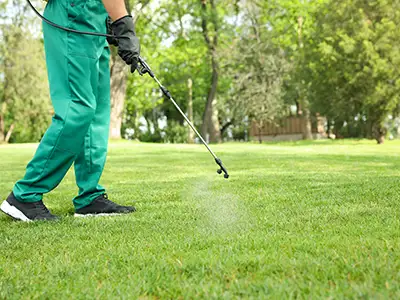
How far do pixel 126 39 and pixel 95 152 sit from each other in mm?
900

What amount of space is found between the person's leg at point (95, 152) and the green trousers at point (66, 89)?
0.39 feet

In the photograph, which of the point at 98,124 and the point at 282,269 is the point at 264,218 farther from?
the point at 98,124

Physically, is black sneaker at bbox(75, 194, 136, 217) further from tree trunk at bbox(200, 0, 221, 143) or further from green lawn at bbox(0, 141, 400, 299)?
tree trunk at bbox(200, 0, 221, 143)

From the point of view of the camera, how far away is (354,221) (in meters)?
3.26

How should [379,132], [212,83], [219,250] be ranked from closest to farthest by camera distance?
[219,250] < [379,132] < [212,83]

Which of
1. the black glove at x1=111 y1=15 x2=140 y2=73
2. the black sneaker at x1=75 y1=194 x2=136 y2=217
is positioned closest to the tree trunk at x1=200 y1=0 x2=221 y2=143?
the black glove at x1=111 y1=15 x2=140 y2=73

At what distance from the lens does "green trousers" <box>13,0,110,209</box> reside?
12.8 ft

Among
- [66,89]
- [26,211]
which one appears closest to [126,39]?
[66,89]

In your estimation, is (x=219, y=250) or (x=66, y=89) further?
(x=66, y=89)

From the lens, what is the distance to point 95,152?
169 inches

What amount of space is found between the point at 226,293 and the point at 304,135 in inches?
1494

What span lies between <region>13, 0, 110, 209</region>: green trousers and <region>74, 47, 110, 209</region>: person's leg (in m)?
0.12

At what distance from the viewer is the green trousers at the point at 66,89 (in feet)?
12.8

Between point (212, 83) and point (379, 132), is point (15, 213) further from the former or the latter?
point (212, 83)
